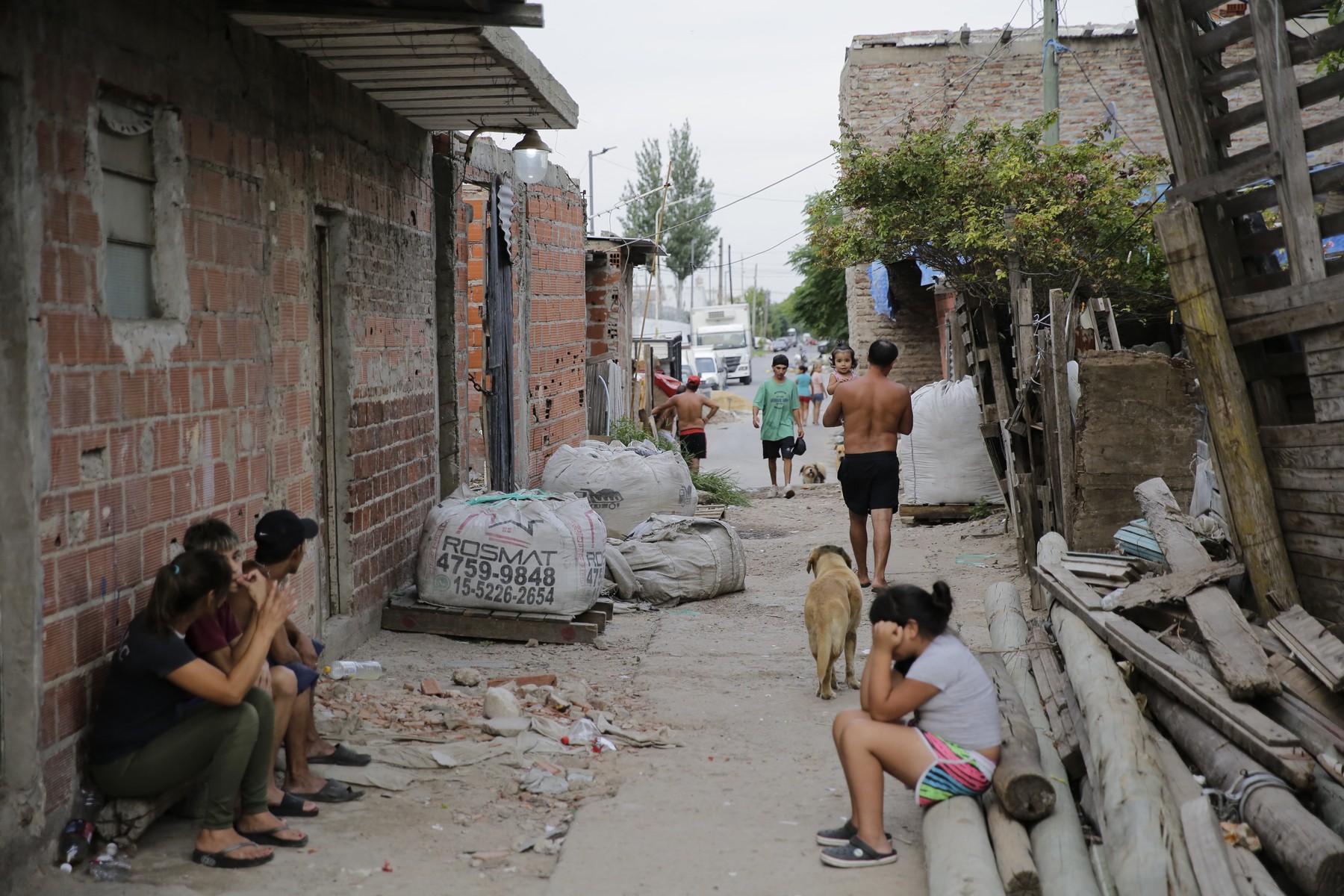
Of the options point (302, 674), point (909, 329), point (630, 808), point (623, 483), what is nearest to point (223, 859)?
point (302, 674)

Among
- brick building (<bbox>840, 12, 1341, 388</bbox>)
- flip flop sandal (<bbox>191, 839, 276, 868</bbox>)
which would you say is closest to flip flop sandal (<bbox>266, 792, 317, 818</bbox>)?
flip flop sandal (<bbox>191, 839, 276, 868</bbox>)

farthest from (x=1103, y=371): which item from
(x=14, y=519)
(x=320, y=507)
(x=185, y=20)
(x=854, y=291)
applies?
(x=854, y=291)

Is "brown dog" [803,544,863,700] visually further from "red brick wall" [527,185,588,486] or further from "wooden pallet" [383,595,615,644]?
"red brick wall" [527,185,588,486]

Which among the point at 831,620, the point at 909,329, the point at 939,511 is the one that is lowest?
the point at 939,511

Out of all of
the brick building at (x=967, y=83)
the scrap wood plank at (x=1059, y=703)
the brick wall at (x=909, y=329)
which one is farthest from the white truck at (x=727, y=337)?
the scrap wood plank at (x=1059, y=703)

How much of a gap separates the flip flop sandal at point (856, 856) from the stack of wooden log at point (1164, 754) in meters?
0.21

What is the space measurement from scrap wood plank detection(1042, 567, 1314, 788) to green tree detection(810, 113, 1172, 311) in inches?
272

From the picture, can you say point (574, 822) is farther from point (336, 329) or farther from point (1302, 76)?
point (1302, 76)

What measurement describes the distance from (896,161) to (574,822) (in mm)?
10312

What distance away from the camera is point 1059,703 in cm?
486

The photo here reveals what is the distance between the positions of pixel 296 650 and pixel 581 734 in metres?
1.26

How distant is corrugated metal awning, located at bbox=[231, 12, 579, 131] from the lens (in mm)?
5230

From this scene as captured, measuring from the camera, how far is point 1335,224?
497cm

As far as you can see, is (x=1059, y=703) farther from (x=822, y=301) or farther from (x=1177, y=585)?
(x=822, y=301)
